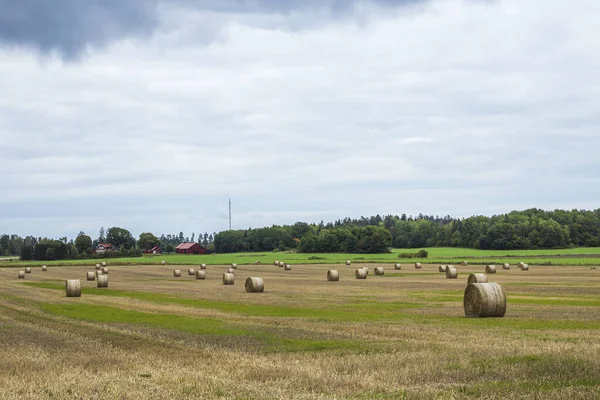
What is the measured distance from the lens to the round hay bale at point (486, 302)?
27484 millimetres

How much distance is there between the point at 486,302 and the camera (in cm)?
2748

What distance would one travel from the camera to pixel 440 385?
13.5 metres

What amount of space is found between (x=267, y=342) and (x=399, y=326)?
571cm

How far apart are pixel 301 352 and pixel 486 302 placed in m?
11.9

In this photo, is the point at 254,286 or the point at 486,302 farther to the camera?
the point at 254,286

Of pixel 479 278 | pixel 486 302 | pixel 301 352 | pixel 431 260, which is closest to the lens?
pixel 301 352

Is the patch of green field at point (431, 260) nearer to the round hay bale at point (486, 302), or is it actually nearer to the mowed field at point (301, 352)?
the round hay bale at point (486, 302)

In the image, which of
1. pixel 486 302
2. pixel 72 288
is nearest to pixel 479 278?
pixel 486 302

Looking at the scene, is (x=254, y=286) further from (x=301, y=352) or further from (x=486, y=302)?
(x=301, y=352)

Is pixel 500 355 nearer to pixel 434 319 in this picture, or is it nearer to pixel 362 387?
pixel 362 387

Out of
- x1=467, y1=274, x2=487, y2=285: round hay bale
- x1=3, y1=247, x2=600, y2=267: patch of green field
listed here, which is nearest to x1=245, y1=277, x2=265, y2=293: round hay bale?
x1=467, y1=274, x2=487, y2=285: round hay bale

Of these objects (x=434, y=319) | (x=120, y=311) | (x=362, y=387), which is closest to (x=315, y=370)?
(x=362, y=387)

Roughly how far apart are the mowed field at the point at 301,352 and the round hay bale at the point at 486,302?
2.61ft

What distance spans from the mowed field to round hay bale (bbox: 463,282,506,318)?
795 millimetres
